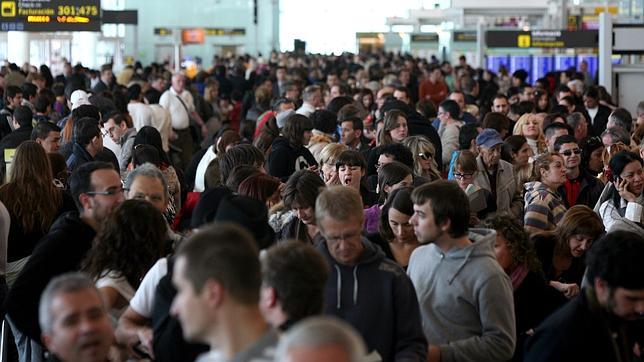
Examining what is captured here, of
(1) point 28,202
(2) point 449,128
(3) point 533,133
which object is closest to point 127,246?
(1) point 28,202

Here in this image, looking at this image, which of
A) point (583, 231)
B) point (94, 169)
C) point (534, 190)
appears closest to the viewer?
point (94, 169)

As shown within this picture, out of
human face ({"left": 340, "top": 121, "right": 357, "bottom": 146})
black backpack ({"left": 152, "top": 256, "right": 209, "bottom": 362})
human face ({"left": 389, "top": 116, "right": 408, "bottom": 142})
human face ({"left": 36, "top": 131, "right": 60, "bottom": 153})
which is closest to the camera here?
black backpack ({"left": 152, "top": 256, "right": 209, "bottom": 362})

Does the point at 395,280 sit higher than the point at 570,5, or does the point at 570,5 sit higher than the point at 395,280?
the point at 570,5

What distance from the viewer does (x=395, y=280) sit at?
4992 mm

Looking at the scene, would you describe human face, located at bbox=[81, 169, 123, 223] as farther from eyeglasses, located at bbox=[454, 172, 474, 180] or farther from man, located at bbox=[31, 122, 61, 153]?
man, located at bbox=[31, 122, 61, 153]

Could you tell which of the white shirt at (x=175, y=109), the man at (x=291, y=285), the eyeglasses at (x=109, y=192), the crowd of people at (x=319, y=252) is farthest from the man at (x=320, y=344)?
the white shirt at (x=175, y=109)

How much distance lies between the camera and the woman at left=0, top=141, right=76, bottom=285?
752cm

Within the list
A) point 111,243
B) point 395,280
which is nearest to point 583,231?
point 395,280

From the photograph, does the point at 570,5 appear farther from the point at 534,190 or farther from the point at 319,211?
the point at 319,211

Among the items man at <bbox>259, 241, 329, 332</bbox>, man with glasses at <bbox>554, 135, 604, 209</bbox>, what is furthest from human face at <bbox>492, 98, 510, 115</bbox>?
man at <bbox>259, 241, 329, 332</bbox>

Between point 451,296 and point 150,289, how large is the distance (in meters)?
1.26

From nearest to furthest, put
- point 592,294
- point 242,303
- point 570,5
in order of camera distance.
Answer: point 242,303
point 592,294
point 570,5

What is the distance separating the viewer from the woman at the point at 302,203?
21.5 ft

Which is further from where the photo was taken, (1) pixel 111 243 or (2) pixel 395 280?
(1) pixel 111 243
